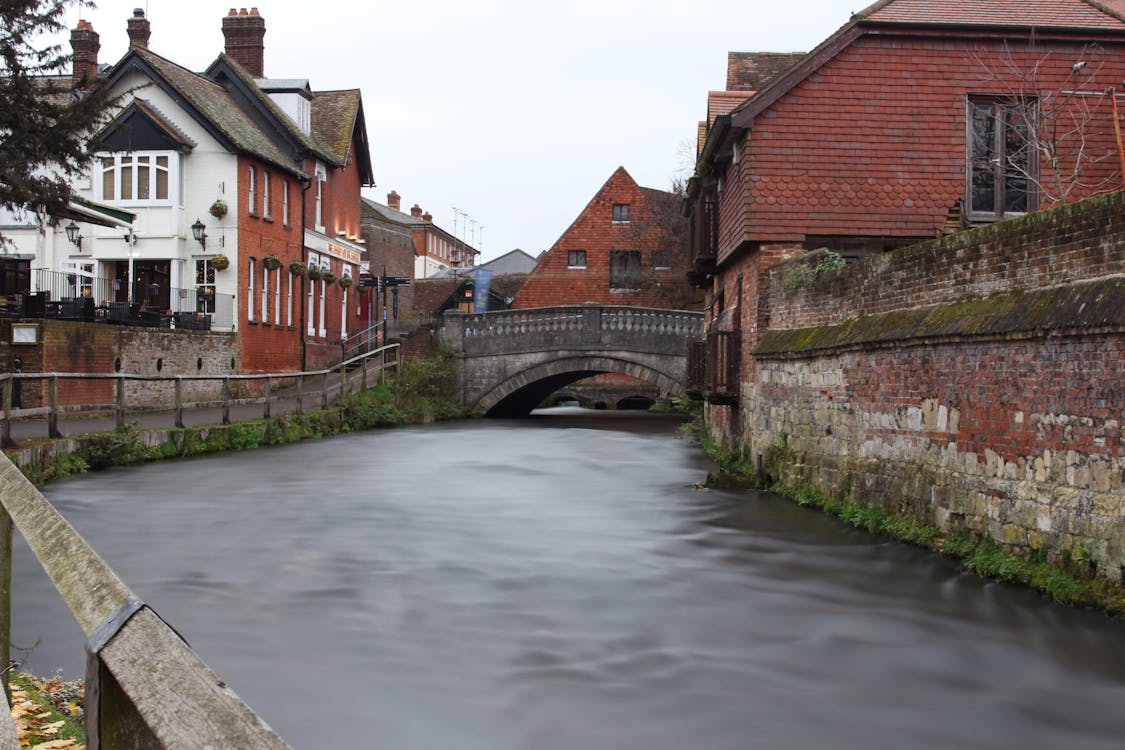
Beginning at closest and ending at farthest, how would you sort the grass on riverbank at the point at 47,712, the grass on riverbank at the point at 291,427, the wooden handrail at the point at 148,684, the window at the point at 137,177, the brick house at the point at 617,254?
the wooden handrail at the point at 148,684
the grass on riverbank at the point at 47,712
the grass on riverbank at the point at 291,427
the window at the point at 137,177
the brick house at the point at 617,254

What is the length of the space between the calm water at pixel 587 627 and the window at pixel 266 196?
1827 centimetres

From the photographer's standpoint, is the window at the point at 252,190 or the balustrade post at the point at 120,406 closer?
the balustrade post at the point at 120,406

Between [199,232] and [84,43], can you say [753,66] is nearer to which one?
[199,232]

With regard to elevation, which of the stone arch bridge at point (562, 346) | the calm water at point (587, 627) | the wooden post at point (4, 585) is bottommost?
the calm water at point (587, 627)

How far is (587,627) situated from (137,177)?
83.5 ft

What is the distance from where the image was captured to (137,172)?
30.1m

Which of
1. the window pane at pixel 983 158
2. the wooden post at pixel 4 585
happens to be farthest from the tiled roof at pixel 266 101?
the wooden post at pixel 4 585

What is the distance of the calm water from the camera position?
6.38 metres

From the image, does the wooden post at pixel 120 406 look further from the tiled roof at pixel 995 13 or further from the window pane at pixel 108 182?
the window pane at pixel 108 182

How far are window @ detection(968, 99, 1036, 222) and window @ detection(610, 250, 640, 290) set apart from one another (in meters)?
29.3

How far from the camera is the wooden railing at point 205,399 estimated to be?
49.6ft

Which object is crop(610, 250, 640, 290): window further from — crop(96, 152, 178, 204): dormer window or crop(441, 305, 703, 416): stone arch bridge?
crop(96, 152, 178, 204): dormer window

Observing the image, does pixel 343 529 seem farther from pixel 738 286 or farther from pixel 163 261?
pixel 163 261

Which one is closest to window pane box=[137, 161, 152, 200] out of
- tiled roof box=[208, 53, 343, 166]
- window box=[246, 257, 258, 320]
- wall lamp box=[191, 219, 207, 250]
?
wall lamp box=[191, 219, 207, 250]
